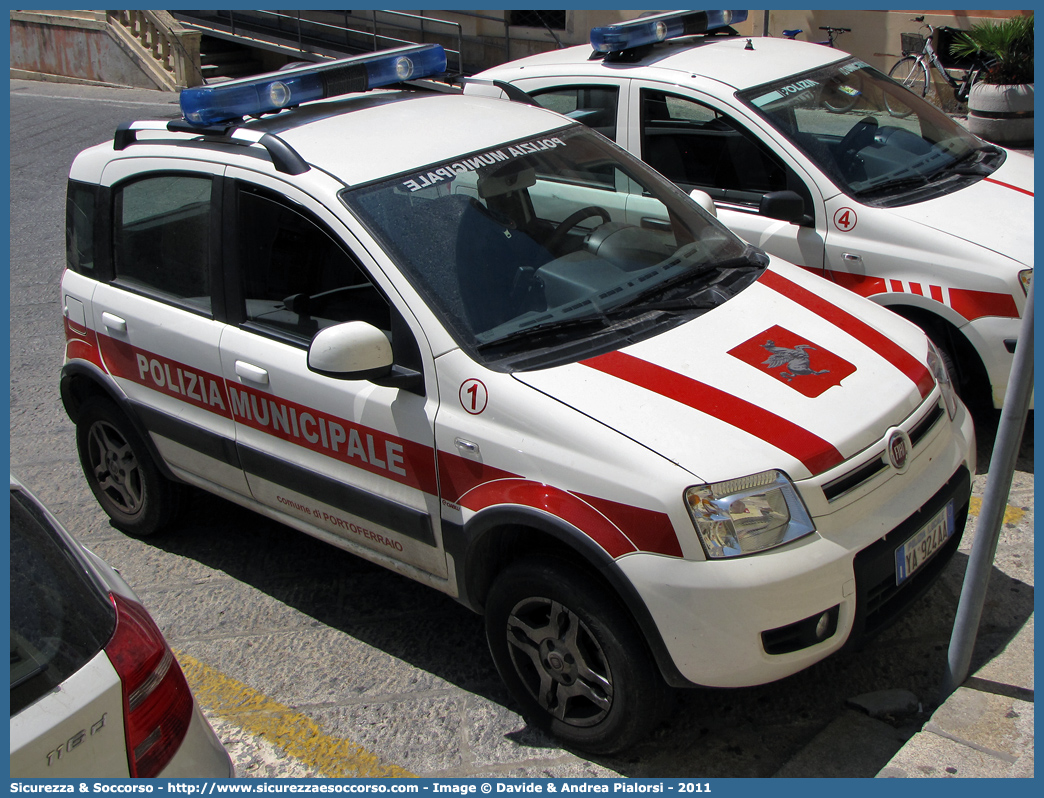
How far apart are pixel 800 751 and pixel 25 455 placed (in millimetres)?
4434

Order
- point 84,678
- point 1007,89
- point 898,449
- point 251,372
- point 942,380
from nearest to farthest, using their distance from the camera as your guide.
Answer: point 84,678
point 898,449
point 942,380
point 251,372
point 1007,89

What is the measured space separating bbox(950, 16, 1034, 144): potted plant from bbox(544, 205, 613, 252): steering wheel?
25.2ft


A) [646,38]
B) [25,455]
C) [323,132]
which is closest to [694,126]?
[646,38]

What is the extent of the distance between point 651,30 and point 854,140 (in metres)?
1.30

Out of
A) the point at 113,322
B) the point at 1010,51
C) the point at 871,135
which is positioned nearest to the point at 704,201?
the point at 871,135

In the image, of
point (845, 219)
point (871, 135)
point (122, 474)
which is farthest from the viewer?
point (871, 135)

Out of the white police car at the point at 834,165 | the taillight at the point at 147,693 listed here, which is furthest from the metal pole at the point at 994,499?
the taillight at the point at 147,693

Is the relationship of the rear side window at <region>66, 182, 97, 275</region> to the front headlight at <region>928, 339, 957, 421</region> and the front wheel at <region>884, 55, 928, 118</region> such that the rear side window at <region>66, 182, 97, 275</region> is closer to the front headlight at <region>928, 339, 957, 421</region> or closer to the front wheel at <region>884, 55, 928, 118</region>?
the front headlight at <region>928, 339, 957, 421</region>

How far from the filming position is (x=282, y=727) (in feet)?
11.7

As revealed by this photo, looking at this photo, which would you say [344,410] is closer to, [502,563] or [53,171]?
[502,563]

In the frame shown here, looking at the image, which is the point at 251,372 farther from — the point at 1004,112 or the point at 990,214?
the point at 1004,112

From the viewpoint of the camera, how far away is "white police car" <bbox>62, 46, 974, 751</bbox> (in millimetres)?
2893

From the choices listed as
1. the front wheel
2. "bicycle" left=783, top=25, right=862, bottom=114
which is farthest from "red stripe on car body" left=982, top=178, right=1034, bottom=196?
the front wheel

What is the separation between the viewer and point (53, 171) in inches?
496
